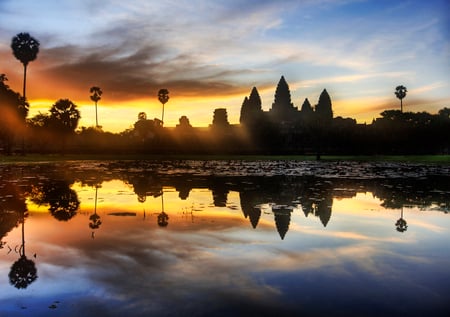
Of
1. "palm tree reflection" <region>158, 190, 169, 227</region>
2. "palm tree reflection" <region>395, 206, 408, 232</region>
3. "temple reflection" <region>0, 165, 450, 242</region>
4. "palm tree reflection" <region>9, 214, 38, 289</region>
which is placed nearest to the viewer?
"palm tree reflection" <region>9, 214, 38, 289</region>

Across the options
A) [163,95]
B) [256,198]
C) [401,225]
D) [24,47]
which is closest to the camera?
[401,225]

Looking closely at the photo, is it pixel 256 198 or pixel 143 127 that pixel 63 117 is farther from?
pixel 256 198

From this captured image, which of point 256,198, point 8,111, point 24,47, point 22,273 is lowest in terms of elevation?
point 22,273

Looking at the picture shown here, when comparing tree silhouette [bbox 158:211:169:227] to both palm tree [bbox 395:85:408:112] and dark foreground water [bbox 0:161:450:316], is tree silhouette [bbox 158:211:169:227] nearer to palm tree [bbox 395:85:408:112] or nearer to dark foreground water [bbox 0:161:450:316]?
dark foreground water [bbox 0:161:450:316]

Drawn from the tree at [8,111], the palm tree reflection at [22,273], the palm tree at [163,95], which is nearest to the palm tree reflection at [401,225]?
the palm tree reflection at [22,273]

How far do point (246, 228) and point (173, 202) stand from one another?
6003mm

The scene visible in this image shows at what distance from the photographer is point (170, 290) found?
6.61m

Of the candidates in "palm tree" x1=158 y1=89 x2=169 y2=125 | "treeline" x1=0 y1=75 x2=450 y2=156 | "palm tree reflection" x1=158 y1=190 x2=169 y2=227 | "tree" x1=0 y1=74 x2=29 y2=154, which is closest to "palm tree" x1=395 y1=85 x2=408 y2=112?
"treeline" x1=0 y1=75 x2=450 y2=156

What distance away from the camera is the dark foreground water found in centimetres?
607

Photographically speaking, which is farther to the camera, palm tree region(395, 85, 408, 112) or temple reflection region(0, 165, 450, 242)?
palm tree region(395, 85, 408, 112)

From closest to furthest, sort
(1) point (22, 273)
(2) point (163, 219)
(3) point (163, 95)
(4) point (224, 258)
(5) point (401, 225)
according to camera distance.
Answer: (1) point (22, 273)
(4) point (224, 258)
(5) point (401, 225)
(2) point (163, 219)
(3) point (163, 95)

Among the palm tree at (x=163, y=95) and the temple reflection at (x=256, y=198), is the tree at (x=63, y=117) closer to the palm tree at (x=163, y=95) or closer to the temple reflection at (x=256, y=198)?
the palm tree at (x=163, y=95)

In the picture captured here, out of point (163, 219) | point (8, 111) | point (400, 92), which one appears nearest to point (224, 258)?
point (163, 219)

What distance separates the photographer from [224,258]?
338 inches
